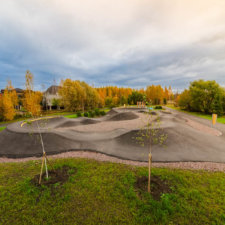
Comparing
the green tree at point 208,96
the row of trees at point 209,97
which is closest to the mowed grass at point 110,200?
the row of trees at point 209,97

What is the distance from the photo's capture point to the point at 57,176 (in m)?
6.79

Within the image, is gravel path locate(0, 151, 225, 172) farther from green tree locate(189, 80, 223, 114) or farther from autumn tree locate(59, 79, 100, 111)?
autumn tree locate(59, 79, 100, 111)

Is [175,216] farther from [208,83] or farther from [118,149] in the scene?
[208,83]

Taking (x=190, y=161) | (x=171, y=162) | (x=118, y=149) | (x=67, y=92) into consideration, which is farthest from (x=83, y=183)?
(x=67, y=92)

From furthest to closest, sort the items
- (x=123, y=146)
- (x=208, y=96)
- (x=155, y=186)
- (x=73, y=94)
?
(x=73, y=94) < (x=208, y=96) < (x=123, y=146) < (x=155, y=186)

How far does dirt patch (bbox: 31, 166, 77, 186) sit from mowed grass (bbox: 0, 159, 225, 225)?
0.27 metres

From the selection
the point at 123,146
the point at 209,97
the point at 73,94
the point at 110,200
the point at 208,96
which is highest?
the point at 73,94

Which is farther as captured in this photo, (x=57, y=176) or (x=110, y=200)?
(x=57, y=176)

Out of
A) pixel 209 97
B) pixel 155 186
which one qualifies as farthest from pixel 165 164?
pixel 209 97

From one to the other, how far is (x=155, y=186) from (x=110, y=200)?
2.46m

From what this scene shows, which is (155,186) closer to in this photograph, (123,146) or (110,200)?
(110,200)

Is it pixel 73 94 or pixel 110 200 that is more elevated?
pixel 73 94

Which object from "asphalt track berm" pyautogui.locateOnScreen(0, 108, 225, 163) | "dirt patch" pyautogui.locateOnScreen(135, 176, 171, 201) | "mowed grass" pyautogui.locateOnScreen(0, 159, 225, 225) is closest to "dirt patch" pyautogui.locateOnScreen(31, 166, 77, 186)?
"mowed grass" pyautogui.locateOnScreen(0, 159, 225, 225)

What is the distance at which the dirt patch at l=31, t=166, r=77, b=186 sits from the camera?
20.5ft
